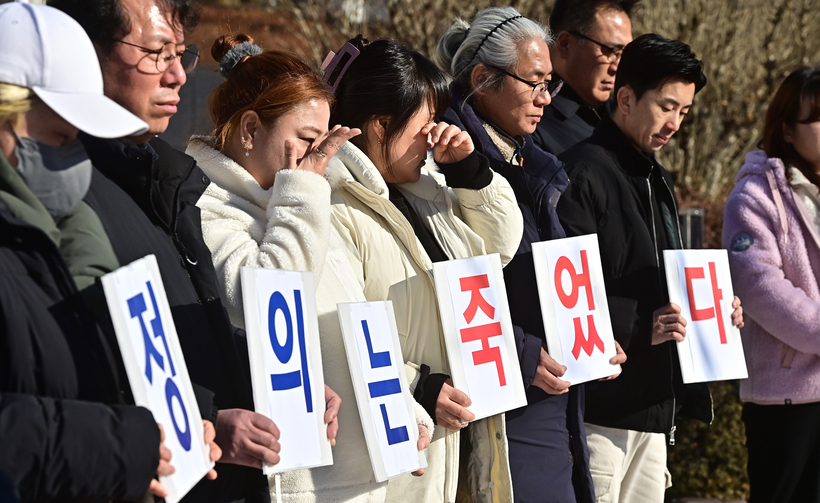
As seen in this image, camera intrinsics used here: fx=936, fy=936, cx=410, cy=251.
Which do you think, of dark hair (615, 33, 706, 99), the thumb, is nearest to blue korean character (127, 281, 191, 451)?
the thumb

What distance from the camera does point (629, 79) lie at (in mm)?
4008

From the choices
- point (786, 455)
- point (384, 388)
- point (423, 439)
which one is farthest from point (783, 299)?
point (384, 388)

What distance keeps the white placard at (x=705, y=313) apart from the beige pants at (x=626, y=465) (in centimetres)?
34

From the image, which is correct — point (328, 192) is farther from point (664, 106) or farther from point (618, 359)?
point (664, 106)

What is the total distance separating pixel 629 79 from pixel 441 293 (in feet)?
5.46

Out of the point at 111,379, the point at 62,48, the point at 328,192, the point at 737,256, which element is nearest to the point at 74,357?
the point at 111,379

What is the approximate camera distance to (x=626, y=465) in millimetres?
3781

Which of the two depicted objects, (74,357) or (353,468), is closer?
(74,357)

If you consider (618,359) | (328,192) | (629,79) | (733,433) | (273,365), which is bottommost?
(733,433)

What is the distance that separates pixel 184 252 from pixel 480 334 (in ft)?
3.62

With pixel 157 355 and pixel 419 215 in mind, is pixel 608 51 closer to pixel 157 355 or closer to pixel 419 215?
pixel 419 215

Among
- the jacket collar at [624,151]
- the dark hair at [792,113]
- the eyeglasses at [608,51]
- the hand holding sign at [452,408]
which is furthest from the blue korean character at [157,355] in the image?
the eyeglasses at [608,51]

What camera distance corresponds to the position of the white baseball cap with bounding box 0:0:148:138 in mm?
1637

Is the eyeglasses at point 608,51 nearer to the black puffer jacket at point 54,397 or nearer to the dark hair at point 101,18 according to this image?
the dark hair at point 101,18
